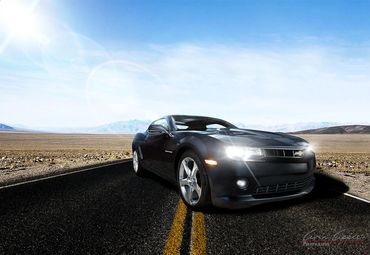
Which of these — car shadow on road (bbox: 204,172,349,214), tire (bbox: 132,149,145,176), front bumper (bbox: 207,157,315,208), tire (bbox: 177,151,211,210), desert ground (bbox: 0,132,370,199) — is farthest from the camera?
desert ground (bbox: 0,132,370,199)

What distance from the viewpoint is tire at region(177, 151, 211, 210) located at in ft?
14.1

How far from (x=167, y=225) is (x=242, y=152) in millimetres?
1265

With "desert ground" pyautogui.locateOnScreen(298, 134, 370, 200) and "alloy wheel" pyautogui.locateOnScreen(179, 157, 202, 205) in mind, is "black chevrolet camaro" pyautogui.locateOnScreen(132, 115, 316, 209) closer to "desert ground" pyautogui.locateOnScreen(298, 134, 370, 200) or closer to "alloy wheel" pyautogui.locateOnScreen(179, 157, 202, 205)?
"alloy wheel" pyautogui.locateOnScreen(179, 157, 202, 205)

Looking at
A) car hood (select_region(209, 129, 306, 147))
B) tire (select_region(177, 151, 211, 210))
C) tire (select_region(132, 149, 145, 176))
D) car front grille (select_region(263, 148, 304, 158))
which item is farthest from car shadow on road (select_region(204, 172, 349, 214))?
tire (select_region(132, 149, 145, 176))

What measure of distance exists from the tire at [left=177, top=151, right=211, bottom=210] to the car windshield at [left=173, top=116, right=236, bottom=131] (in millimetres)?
1219

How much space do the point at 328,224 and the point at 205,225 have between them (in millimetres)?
1482

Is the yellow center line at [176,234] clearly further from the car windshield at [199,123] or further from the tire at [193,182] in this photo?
the car windshield at [199,123]

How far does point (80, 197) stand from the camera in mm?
5512

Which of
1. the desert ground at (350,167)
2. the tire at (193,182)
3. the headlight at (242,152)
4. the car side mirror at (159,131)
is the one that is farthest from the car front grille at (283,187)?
the desert ground at (350,167)

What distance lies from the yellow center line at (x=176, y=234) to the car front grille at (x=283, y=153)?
1363 mm

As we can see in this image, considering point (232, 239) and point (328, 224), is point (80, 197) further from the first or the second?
point (328, 224)

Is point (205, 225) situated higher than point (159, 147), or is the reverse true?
point (159, 147)

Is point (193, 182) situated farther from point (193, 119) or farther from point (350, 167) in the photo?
point (350, 167)

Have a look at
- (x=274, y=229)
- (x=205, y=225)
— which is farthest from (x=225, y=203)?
(x=274, y=229)
